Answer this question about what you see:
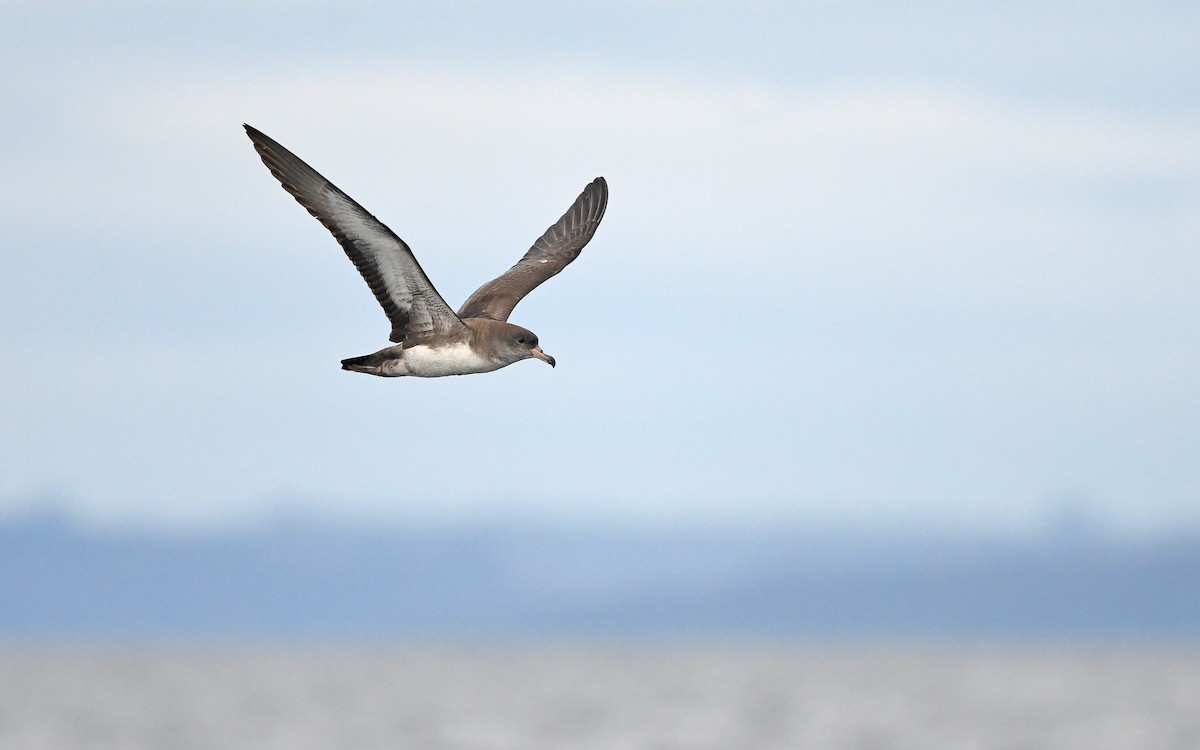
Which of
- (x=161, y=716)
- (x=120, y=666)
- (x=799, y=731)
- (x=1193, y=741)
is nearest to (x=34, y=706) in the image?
(x=161, y=716)

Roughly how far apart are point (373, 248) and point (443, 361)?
151cm

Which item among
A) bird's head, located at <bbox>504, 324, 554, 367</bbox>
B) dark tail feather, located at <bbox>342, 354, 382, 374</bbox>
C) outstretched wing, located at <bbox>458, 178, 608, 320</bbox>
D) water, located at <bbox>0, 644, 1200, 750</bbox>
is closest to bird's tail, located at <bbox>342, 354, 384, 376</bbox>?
dark tail feather, located at <bbox>342, 354, 382, 374</bbox>

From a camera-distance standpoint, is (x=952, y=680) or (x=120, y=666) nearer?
(x=952, y=680)

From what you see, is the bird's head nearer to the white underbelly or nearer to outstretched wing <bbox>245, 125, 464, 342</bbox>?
the white underbelly

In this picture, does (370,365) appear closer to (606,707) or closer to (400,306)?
(400,306)

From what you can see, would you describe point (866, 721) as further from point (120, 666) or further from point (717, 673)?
point (120, 666)

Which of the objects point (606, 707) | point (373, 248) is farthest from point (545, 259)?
point (606, 707)

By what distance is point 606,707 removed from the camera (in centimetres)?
10375

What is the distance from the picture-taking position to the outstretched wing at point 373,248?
64.6ft

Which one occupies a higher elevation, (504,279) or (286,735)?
(286,735)

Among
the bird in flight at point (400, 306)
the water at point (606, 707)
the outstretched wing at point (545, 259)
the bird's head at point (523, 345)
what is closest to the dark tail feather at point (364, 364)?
the bird in flight at point (400, 306)

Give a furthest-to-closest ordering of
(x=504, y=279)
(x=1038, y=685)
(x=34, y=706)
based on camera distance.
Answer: (x=1038, y=685) < (x=34, y=706) < (x=504, y=279)

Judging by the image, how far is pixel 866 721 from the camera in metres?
89.3

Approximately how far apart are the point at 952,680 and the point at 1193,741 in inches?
2622
